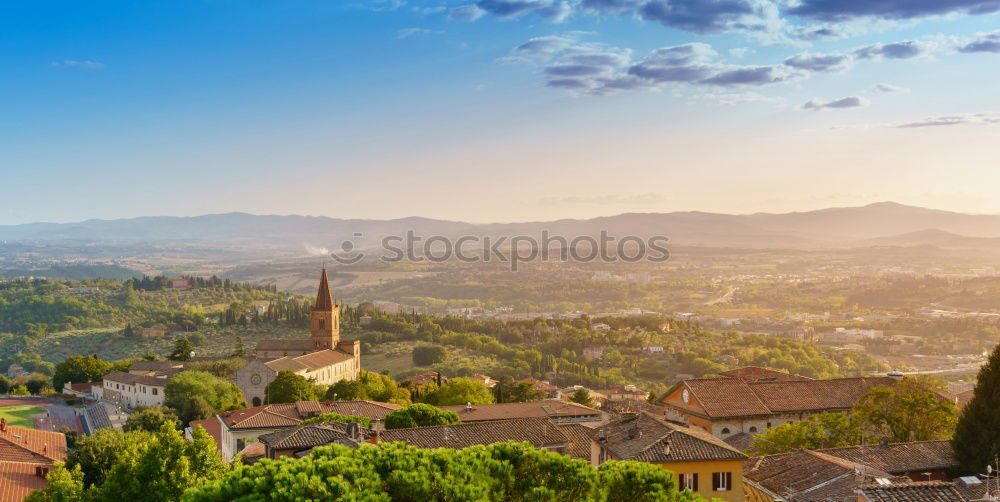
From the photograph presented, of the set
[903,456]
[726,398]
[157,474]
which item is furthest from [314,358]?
[903,456]

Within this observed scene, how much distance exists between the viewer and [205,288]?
181500 millimetres

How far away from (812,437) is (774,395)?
290 inches

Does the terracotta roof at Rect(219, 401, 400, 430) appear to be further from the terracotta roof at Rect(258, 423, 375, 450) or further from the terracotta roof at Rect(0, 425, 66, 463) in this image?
the terracotta roof at Rect(258, 423, 375, 450)

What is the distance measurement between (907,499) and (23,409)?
63.7 meters

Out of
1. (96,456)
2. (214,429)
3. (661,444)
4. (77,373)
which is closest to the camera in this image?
(661,444)

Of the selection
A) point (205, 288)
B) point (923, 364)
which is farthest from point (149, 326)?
point (923, 364)

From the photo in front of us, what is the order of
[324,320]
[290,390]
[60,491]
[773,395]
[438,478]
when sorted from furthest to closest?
[324,320] → [290,390] → [773,395] → [60,491] → [438,478]

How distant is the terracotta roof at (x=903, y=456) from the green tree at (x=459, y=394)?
2925cm

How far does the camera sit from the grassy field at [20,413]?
54319mm

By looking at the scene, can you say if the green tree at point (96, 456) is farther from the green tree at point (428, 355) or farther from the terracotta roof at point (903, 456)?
the green tree at point (428, 355)

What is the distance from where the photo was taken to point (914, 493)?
1516 centimetres

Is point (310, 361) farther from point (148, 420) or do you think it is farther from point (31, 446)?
point (31, 446)

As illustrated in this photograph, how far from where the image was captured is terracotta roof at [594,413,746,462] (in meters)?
21.4

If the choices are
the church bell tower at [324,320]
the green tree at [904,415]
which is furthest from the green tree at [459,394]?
the church bell tower at [324,320]
